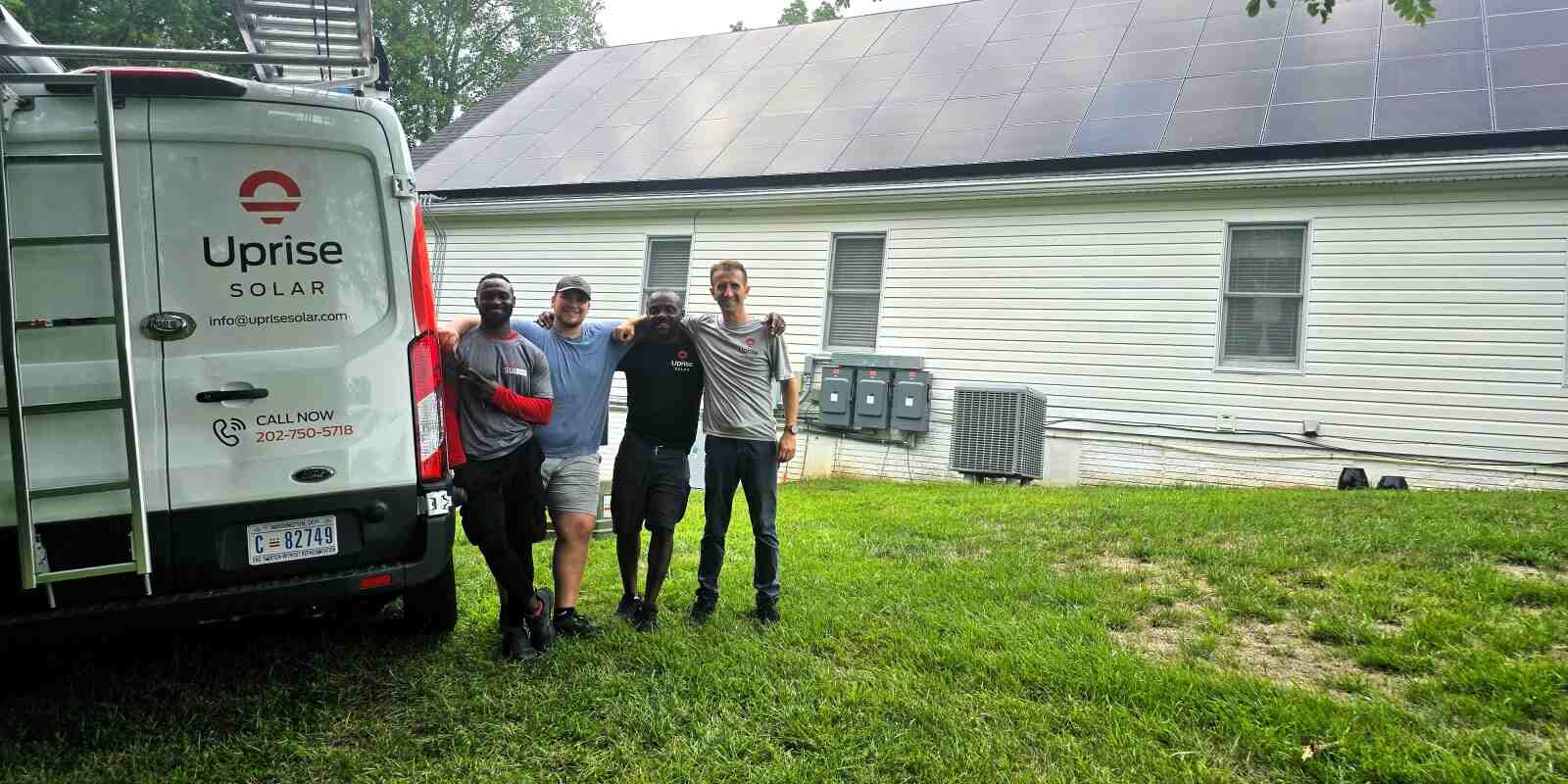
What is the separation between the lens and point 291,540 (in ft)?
11.6

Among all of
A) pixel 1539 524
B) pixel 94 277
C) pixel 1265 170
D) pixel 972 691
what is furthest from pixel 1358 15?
pixel 94 277

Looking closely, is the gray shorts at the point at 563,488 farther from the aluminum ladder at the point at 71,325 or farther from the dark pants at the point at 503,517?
the aluminum ladder at the point at 71,325

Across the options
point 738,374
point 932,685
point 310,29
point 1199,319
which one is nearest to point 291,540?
point 738,374

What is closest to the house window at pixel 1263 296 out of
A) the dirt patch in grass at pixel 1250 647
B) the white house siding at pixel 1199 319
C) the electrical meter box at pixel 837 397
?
the white house siding at pixel 1199 319

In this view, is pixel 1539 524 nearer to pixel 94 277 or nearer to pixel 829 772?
pixel 829 772

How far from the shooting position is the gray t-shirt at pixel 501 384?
4.19m

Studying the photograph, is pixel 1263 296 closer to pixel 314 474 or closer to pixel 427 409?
pixel 427 409

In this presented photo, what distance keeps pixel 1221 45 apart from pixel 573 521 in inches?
430

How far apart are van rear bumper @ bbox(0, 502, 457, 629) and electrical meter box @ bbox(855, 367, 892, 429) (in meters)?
7.87

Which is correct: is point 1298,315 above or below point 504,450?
above

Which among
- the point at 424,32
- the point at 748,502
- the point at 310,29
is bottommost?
the point at 748,502

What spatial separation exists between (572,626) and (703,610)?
2.06ft

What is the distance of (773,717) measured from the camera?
351 centimetres

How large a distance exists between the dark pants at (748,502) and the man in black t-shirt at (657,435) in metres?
0.15
